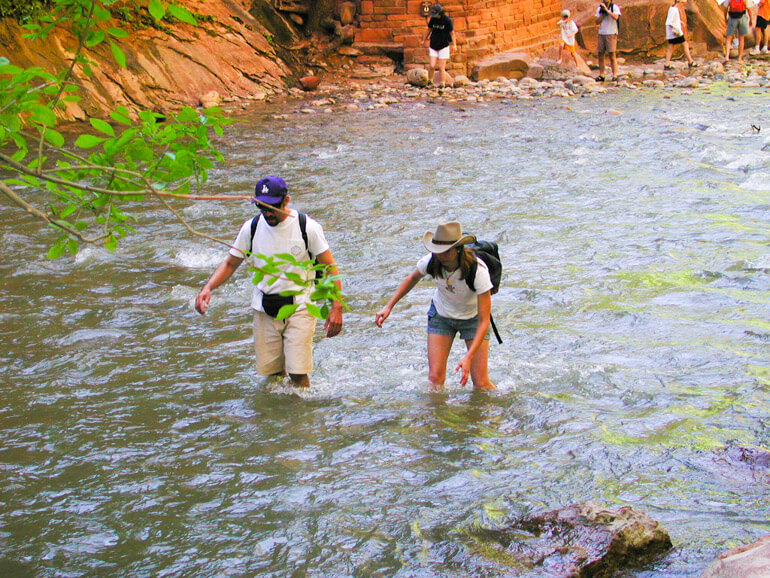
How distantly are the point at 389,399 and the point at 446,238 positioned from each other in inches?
59.3

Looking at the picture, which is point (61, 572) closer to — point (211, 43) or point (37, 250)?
point (37, 250)

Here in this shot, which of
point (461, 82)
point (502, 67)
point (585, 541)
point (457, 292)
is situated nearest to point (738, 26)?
point (502, 67)

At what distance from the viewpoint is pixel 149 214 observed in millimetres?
12109

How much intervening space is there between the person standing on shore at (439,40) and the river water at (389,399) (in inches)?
466

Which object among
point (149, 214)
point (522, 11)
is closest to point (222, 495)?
point (149, 214)

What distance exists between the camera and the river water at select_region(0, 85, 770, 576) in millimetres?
4605

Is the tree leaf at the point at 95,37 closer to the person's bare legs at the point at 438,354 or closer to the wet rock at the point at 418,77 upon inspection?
the person's bare legs at the point at 438,354

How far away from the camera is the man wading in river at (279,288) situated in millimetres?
5797

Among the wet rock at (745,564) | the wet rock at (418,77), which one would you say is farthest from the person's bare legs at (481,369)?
the wet rock at (418,77)

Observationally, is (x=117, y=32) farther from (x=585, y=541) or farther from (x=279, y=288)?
(x=585, y=541)

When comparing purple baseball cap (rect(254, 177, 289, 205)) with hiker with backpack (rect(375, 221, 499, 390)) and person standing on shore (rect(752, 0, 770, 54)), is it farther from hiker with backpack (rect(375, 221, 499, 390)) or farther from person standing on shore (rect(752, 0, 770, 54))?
person standing on shore (rect(752, 0, 770, 54))

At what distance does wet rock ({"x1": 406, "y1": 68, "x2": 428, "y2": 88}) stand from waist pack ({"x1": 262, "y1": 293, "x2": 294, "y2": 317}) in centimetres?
1923

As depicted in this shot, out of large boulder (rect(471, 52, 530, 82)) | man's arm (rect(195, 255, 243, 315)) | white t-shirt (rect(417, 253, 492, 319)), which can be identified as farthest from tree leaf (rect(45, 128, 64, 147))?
large boulder (rect(471, 52, 530, 82))

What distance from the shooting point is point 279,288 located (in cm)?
588
